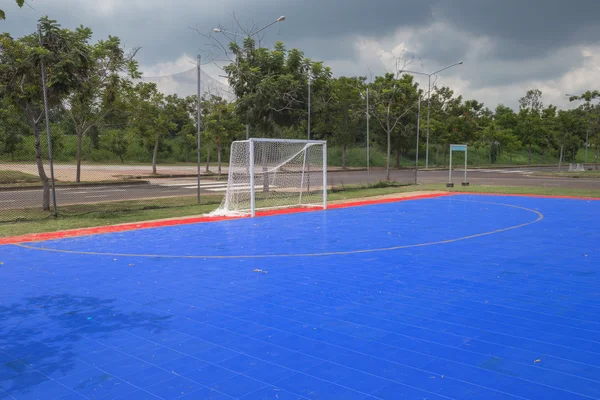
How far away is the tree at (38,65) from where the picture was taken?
12.6m

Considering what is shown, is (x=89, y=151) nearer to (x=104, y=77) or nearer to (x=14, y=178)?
(x=14, y=178)

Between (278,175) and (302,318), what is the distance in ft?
38.9

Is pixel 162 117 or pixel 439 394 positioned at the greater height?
pixel 162 117

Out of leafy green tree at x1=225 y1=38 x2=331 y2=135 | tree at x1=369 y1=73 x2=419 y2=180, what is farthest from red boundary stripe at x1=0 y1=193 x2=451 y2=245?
tree at x1=369 y1=73 x2=419 y2=180

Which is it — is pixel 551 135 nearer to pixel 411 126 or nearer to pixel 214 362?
pixel 411 126

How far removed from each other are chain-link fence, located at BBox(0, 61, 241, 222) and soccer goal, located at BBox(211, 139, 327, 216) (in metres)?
2.04

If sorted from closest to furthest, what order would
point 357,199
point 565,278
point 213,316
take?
point 213,316, point 565,278, point 357,199

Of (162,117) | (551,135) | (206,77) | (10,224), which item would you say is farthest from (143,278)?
(551,135)

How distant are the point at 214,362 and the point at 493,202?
15.0 metres

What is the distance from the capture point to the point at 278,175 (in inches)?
674

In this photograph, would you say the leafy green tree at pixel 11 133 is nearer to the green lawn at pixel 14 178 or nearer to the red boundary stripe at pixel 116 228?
the green lawn at pixel 14 178

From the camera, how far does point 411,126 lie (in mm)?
33125

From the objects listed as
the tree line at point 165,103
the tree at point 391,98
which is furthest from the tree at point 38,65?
the tree at point 391,98

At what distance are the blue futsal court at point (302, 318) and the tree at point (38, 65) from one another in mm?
4785
